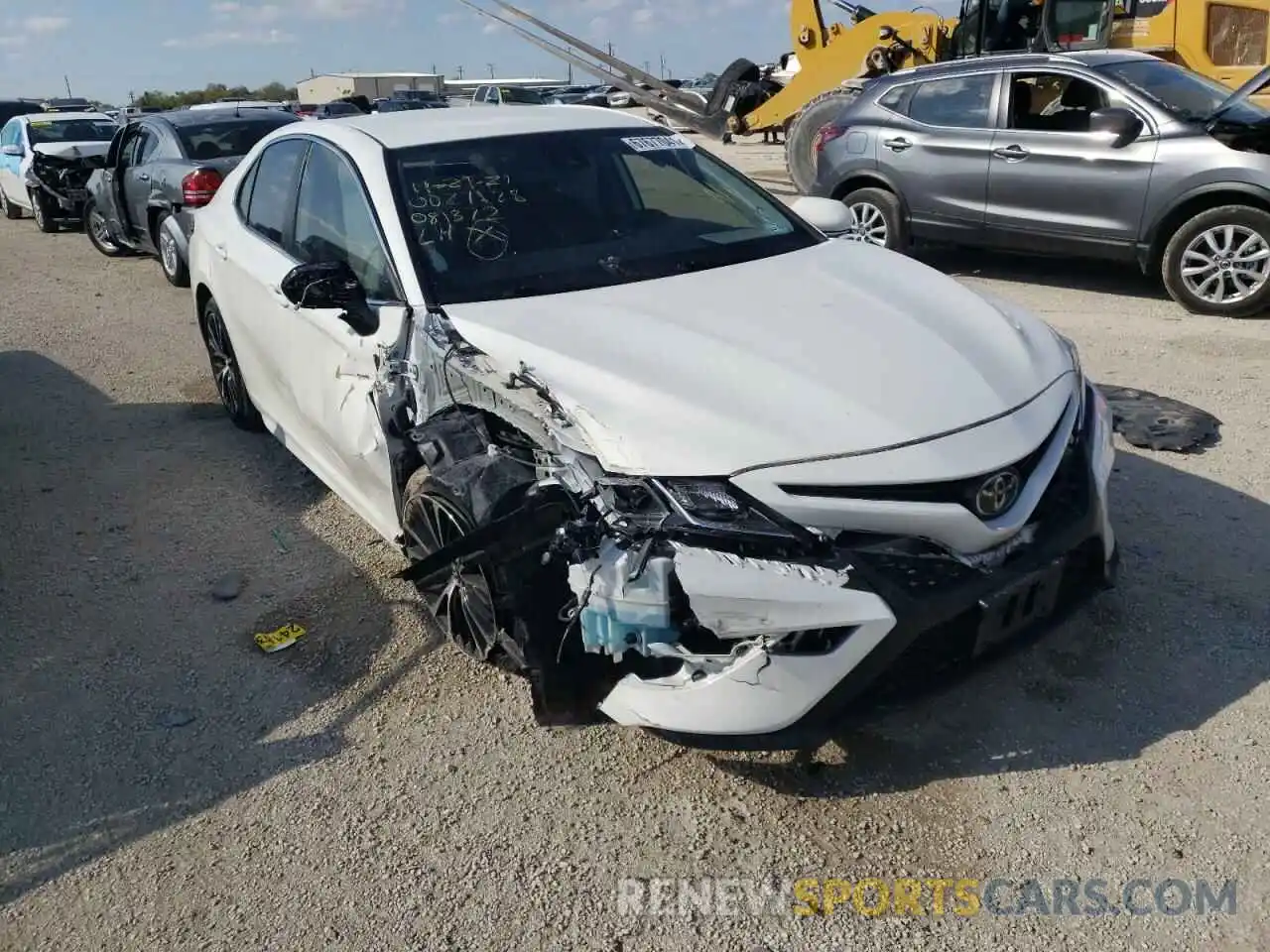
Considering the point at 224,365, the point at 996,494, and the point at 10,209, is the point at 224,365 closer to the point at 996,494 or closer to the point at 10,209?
the point at 996,494

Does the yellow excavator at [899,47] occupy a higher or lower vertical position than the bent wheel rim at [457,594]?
higher

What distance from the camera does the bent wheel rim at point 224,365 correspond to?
17.4 feet

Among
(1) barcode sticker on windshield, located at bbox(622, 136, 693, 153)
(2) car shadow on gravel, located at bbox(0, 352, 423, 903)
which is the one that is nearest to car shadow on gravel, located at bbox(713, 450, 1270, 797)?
(2) car shadow on gravel, located at bbox(0, 352, 423, 903)

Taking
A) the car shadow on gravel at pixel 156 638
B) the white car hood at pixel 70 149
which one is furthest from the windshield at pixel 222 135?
the white car hood at pixel 70 149

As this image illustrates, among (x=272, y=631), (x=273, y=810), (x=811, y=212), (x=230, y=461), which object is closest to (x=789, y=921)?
(x=273, y=810)

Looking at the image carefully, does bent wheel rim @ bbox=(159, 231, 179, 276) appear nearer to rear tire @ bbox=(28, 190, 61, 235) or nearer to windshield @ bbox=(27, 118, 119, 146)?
rear tire @ bbox=(28, 190, 61, 235)

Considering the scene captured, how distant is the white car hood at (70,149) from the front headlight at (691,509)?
1375 centimetres

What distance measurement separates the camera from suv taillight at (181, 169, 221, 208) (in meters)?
8.88

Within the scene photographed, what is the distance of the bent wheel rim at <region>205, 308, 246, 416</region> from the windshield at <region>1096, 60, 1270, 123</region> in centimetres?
625

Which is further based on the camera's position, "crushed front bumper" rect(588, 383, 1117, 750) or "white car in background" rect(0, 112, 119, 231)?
"white car in background" rect(0, 112, 119, 231)

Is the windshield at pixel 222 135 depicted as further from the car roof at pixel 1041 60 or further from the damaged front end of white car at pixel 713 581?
the damaged front end of white car at pixel 713 581

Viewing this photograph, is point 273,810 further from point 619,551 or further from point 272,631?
point 619,551

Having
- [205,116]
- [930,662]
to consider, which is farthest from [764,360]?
[205,116]

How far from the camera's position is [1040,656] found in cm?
334
